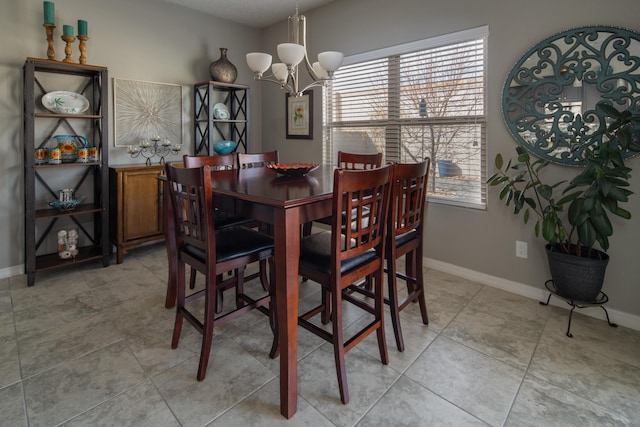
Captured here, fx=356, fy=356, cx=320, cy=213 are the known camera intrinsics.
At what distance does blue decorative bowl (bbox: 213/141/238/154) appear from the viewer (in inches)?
155

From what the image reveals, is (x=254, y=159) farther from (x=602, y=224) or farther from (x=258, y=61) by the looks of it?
(x=602, y=224)

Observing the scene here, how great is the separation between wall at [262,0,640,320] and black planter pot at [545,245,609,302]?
0.22 metres

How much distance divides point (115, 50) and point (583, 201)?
398 cm

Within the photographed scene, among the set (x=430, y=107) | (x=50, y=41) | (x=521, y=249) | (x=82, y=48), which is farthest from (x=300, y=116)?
(x=521, y=249)

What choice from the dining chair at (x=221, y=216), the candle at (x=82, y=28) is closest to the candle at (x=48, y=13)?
the candle at (x=82, y=28)

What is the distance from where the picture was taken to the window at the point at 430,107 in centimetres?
283

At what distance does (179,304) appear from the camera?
76.5 inches

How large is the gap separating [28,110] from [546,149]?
3756 millimetres

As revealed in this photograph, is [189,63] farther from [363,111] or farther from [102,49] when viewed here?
[363,111]

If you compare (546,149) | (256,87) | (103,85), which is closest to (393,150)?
(546,149)

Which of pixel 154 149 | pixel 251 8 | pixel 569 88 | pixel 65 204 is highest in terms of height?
pixel 251 8

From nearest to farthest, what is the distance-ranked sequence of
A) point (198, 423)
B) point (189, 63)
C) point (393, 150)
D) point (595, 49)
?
point (198, 423) → point (595, 49) → point (393, 150) → point (189, 63)

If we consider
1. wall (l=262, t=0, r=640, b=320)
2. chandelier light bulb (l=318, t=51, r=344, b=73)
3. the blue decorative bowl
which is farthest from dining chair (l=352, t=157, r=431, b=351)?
the blue decorative bowl

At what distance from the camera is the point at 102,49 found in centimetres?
329
